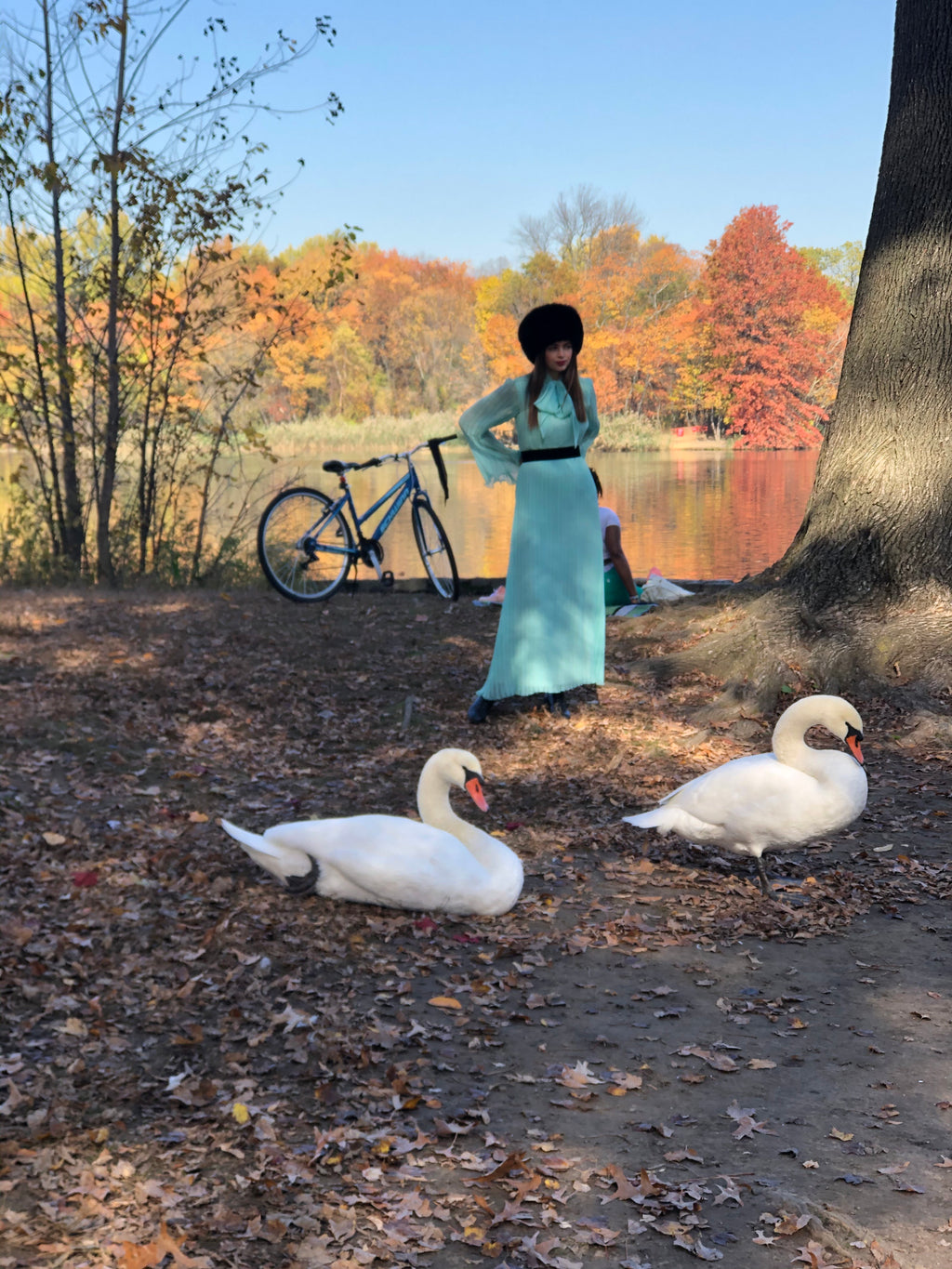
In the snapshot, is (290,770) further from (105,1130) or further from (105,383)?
(105,383)

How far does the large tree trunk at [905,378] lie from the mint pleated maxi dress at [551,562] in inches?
70.5

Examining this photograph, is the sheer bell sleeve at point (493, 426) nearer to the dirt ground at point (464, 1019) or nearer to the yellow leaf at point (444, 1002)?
the dirt ground at point (464, 1019)

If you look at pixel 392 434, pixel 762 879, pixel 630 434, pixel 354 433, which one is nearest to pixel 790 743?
pixel 762 879

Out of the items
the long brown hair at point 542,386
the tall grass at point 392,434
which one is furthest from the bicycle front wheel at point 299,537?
the tall grass at point 392,434

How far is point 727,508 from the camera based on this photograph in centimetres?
2255

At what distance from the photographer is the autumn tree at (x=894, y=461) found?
796 centimetres

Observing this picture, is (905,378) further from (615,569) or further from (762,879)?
(762,879)

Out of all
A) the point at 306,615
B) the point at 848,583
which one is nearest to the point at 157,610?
the point at 306,615

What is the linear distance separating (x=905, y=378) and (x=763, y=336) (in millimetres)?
40285

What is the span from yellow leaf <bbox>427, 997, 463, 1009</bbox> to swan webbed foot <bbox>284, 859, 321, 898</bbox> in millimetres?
907

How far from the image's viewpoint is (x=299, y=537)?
448 inches

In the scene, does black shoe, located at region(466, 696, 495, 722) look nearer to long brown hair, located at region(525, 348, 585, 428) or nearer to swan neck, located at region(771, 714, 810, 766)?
long brown hair, located at region(525, 348, 585, 428)

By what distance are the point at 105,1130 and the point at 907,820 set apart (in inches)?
174

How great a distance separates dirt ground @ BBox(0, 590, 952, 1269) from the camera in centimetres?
313
